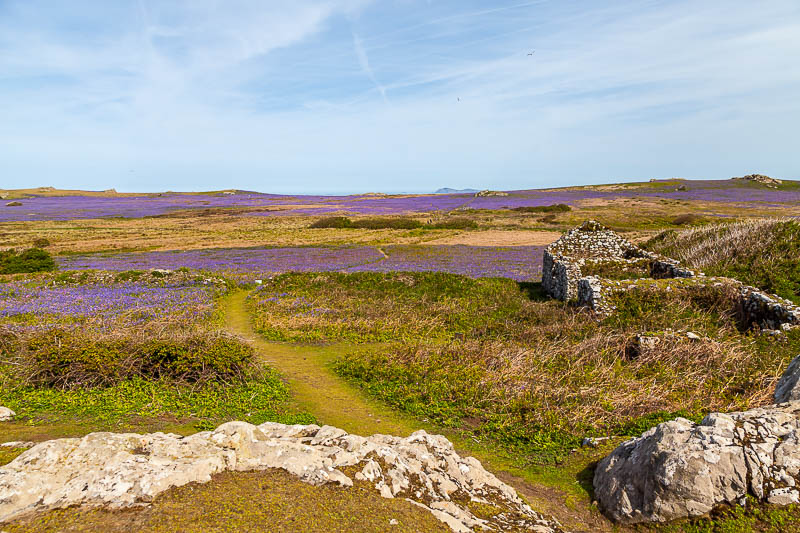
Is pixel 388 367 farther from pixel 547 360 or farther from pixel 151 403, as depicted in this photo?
pixel 151 403

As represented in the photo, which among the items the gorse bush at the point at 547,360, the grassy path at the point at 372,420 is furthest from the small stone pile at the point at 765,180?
the grassy path at the point at 372,420

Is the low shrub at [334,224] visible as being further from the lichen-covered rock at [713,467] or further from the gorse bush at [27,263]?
the lichen-covered rock at [713,467]

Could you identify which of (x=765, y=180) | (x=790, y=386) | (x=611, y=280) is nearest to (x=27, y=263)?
(x=611, y=280)

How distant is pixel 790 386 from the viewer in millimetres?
6648

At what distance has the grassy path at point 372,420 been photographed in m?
6.39

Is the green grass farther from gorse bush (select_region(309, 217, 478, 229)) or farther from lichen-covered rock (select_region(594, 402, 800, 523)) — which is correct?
gorse bush (select_region(309, 217, 478, 229))

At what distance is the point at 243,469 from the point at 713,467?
19.1 feet

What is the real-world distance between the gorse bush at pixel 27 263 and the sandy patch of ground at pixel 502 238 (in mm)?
31821

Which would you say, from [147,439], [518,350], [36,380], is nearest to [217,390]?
[36,380]

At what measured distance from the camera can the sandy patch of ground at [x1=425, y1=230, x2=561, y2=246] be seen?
42894 mm

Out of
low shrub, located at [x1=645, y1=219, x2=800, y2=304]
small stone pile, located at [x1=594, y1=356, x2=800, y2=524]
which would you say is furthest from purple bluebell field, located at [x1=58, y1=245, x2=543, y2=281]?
small stone pile, located at [x1=594, y1=356, x2=800, y2=524]

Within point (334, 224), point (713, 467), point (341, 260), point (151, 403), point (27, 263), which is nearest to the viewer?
point (713, 467)

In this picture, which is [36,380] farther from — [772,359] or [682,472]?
[772,359]

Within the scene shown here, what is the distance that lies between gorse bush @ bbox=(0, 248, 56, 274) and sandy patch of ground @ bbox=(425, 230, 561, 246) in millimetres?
31821
